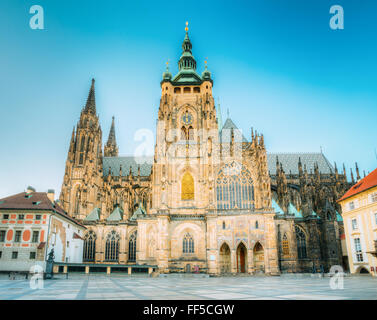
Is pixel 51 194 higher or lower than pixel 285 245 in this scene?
higher

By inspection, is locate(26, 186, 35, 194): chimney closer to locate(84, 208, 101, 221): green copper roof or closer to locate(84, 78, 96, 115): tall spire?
locate(84, 208, 101, 221): green copper roof

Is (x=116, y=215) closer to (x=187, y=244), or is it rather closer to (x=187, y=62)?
(x=187, y=244)

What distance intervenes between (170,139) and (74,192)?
2570 centimetres

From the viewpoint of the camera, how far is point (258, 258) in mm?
41812

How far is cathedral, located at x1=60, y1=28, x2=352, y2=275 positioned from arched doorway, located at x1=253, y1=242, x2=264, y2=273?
5.4 inches

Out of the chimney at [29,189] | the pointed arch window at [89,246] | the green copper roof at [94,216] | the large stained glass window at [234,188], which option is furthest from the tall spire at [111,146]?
the large stained glass window at [234,188]

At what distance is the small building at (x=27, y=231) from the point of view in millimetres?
34094

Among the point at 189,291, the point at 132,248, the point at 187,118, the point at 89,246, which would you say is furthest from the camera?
the point at 89,246

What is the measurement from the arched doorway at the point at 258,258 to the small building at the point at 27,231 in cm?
2701

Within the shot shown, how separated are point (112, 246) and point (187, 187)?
55.7 feet

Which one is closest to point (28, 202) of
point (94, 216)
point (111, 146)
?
point (94, 216)

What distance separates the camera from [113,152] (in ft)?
289
